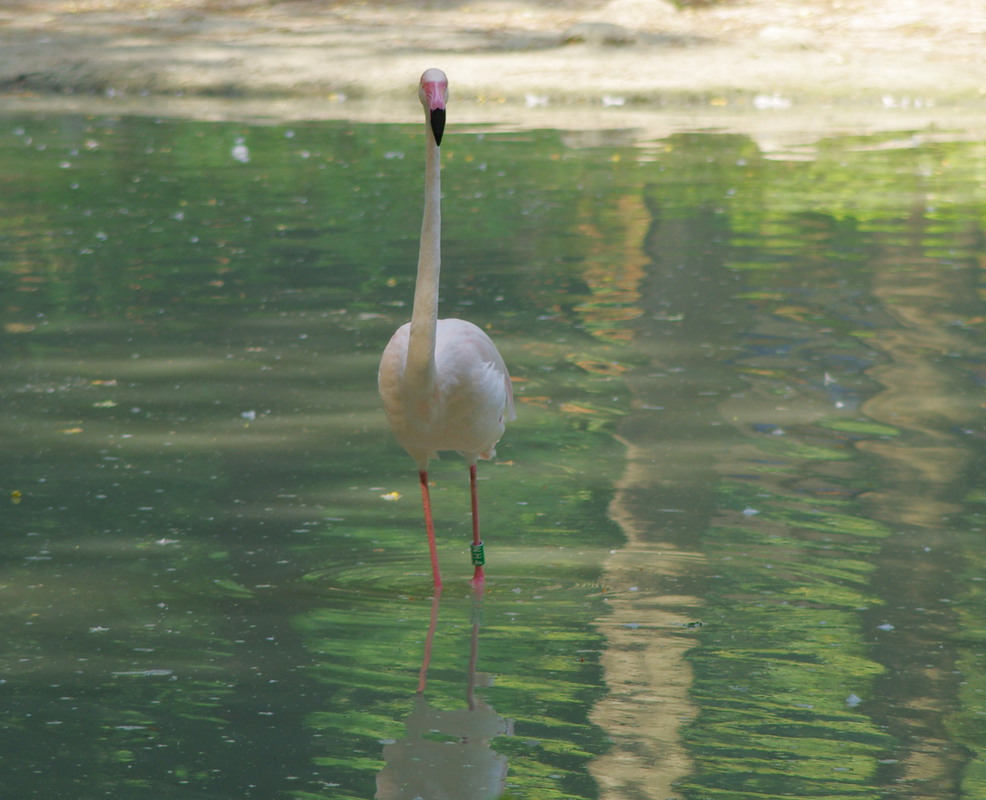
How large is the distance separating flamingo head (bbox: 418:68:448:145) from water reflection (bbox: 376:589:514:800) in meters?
1.77

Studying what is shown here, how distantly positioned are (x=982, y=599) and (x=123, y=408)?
4369 mm

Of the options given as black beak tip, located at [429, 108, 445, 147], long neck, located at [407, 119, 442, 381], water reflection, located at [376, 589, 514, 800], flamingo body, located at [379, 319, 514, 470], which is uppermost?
black beak tip, located at [429, 108, 445, 147]

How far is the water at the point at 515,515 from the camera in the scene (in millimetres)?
4410

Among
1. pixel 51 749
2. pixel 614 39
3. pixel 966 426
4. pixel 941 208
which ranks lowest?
pixel 51 749

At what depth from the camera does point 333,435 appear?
744 cm

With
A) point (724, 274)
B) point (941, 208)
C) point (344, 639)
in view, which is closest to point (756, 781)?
point (344, 639)

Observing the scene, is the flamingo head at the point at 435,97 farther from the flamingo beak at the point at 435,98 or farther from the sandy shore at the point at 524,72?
the sandy shore at the point at 524,72

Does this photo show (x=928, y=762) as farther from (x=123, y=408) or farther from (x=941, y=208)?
(x=941, y=208)

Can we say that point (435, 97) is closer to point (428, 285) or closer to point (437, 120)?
point (437, 120)

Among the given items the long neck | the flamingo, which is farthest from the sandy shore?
the long neck

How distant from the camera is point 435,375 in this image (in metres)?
5.34

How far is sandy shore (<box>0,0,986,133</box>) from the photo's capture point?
19.7m

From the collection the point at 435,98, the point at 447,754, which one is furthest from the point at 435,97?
the point at 447,754

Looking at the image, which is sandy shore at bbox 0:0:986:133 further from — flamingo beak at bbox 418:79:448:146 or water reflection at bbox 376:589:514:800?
water reflection at bbox 376:589:514:800
